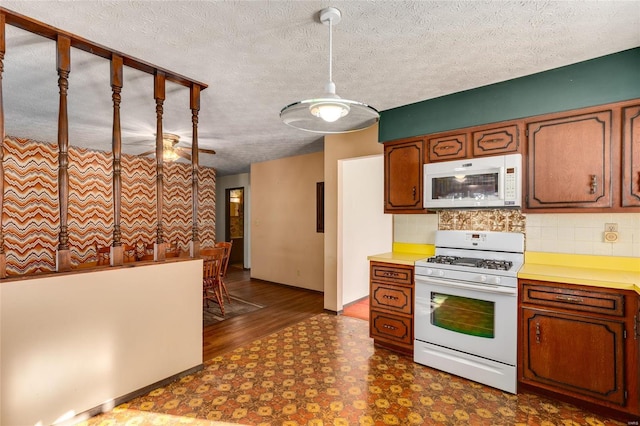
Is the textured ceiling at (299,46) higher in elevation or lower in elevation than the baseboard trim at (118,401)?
higher

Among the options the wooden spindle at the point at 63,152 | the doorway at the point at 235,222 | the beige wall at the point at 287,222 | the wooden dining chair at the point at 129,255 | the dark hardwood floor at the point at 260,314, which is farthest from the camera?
the doorway at the point at 235,222

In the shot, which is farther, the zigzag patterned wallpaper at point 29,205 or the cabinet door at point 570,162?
the zigzag patterned wallpaper at point 29,205

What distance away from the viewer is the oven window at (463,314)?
251 cm

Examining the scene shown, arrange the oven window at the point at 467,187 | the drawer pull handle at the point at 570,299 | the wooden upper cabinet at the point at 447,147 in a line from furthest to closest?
the wooden upper cabinet at the point at 447,147, the oven window at the point at 467,187, the drawer pull handle at the point at 570,299

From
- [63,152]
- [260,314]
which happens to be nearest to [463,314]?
[260,314]

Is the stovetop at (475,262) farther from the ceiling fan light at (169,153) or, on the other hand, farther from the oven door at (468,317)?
the ceiling fan light at (169,153)

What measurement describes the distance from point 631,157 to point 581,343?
1.33 m

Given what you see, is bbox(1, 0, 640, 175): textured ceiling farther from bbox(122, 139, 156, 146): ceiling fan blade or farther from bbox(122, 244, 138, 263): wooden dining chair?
bbox(122, 244, 138, 263): wooden dining chair

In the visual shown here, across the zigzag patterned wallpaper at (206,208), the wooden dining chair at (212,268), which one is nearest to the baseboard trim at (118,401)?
the wooden dining chair at (212,268)

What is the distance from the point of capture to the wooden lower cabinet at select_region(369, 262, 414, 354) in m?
2.96

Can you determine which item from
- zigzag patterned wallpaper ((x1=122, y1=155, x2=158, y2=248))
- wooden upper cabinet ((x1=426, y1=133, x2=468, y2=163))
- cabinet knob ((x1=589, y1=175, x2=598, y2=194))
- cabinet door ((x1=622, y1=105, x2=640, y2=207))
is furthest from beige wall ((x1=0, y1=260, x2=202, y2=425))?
zigzag patterned wallpaper ((x1=122, y1=155, x2=158, y2=248))

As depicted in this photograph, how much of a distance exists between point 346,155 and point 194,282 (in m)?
2.34

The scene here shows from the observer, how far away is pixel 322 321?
396cm

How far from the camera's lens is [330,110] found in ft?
5.59
